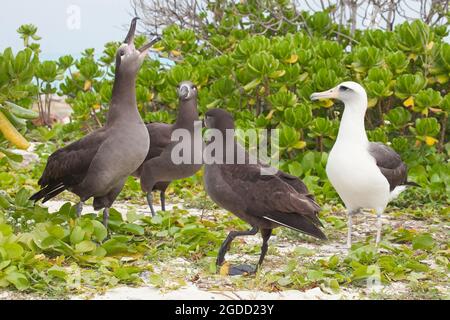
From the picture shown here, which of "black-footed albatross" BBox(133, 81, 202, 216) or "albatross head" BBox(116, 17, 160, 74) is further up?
"albatross head" BBox(116, 17, 160, 74)

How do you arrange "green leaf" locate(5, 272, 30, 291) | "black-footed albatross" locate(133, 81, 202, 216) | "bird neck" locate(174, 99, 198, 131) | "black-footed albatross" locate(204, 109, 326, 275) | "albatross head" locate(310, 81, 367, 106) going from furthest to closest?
"bird neck" locate(174, 99, 198, 131) → "black-footed albatross" locate(133, 81, 202, 216) → "albatross head" locate(310, 81, 367, 106) → "black-footed albatross" locate(204, 109, 326, 275) → "green leaf" locate(5, 272, 30, 291)

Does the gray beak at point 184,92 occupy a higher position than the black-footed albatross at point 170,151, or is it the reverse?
the gray beak at point 184,92

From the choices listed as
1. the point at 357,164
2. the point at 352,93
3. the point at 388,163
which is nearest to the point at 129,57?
the point at 352,93

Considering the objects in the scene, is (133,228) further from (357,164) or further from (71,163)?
(357,164)

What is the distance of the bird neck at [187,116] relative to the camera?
20.8 feet

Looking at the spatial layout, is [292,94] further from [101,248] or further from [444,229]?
[101,248]

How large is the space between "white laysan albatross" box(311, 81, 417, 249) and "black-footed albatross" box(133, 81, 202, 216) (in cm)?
111

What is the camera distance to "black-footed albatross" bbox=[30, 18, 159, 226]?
510cm

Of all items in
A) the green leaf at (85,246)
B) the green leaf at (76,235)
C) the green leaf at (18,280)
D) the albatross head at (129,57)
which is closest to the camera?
the green leaf at (18,280)

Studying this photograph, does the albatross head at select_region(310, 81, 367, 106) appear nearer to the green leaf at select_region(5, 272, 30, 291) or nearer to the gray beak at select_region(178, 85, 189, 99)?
the gray beak at select_region(178, 85, 189, 99)

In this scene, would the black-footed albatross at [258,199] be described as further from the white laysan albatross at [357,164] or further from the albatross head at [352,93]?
the albatross head at [352,93]

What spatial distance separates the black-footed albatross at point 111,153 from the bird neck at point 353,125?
4.94ft

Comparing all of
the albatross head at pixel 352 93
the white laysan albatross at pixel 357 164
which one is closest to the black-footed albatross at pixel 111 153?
the white laysan albatross at pixel 357 164

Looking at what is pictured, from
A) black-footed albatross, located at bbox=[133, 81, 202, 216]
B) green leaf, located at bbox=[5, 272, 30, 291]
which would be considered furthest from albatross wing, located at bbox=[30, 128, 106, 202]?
green leaf, located at bbox=[5, 272, 30, 291]
